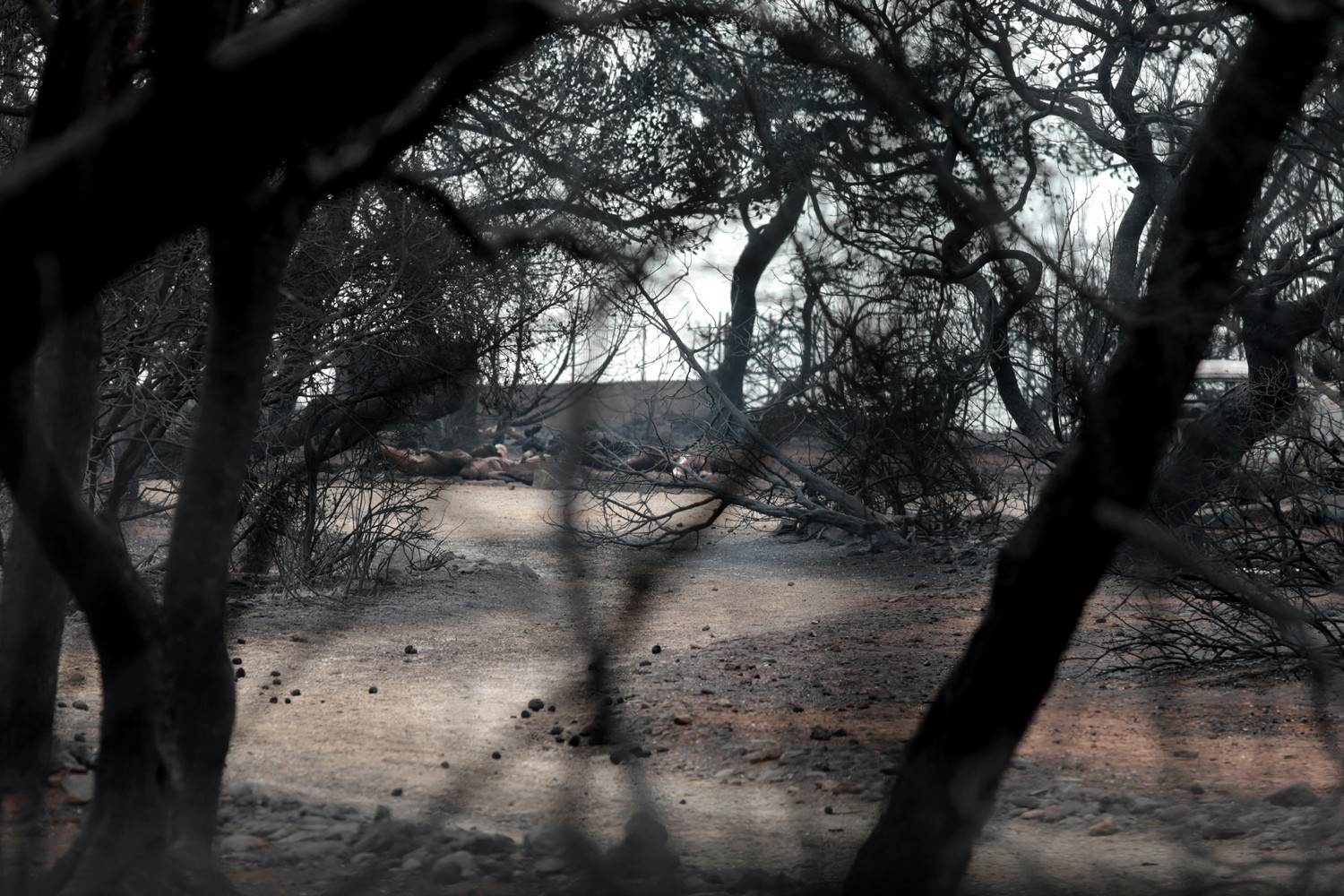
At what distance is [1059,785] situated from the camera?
3.79 m

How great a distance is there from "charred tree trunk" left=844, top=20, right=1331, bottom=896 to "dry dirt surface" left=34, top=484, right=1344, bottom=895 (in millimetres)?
641

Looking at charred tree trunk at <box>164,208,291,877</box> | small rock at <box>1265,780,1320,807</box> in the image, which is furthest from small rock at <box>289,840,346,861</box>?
small rock at <box>1265,780,1320,807</box>

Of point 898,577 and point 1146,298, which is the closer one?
point 1146,298

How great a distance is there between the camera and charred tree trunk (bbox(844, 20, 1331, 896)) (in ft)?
6.53

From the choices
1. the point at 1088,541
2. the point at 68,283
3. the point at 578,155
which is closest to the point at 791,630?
the point at 578,155

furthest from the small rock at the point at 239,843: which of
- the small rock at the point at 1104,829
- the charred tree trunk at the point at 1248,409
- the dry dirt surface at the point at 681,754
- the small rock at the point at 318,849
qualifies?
the charred tree trunk at the point at 1248,409

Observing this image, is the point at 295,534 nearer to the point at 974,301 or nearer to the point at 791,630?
the point at 791,630

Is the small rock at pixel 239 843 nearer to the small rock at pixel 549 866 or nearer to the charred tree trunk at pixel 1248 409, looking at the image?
the small rock at pixel 549 866

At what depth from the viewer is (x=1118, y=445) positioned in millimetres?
2039

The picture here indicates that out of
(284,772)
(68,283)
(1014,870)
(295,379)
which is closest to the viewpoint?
(68,283)

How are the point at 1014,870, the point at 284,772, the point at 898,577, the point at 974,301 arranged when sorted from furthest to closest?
the point at 898,577, the point at 974,301, the point at 284,772, the point at 1014,870

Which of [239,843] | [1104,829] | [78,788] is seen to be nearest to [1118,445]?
[1104,829]

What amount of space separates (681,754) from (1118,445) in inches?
108

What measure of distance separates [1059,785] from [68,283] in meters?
3.20
